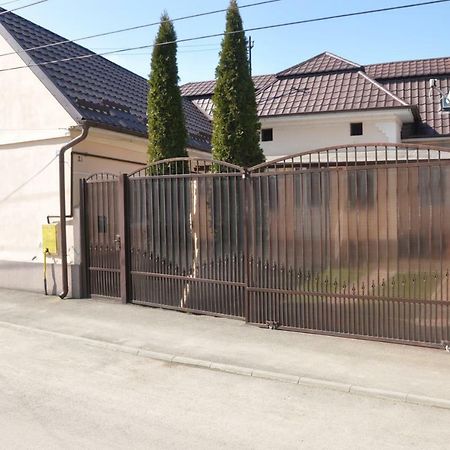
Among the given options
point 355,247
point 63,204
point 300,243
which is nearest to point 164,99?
point 63,204

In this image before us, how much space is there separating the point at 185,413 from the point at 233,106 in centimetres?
586

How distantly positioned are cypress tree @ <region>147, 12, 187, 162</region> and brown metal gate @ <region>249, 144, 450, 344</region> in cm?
293

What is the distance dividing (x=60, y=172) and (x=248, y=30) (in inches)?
177

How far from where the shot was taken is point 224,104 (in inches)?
368

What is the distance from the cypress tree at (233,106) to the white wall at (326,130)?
32.5ft

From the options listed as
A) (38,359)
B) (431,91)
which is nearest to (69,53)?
(38,359)

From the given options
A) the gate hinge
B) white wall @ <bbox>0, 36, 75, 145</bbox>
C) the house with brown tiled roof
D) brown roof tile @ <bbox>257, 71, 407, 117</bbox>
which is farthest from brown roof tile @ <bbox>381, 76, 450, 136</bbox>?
the gate hinge

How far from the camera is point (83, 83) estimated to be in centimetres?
1223

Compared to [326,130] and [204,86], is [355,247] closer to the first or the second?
[326,130]

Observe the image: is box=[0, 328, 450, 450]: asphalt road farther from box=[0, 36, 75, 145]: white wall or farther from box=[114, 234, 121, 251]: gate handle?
box=[0, 36, 75, 145]: white wall

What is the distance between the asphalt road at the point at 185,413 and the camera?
4.21 meters

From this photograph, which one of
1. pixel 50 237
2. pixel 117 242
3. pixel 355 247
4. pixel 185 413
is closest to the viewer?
pixel 185 413

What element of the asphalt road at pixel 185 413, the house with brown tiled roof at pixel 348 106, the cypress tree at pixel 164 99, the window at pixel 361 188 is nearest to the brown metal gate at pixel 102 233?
the cypress tree at pixel 164 99

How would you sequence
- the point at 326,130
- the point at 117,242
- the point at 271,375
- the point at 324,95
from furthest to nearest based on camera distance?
the point at 324,95 → the point at 326,130 → the point at 117,242 → the point at 271,375
